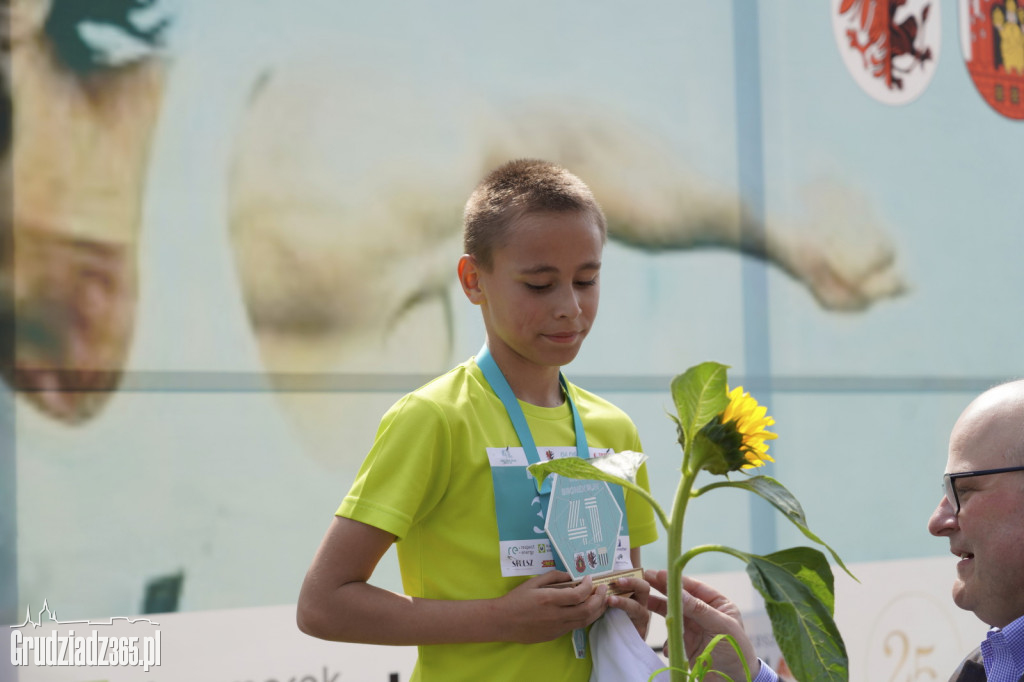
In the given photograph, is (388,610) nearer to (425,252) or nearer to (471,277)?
(471,277)

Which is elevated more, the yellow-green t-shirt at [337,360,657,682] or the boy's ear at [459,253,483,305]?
the boy's ear at [459,253,483,305]

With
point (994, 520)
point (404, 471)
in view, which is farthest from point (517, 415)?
point (994, 520)

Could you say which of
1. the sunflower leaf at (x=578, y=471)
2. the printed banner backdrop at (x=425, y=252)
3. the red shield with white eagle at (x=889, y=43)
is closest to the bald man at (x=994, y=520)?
the sunflower leaf at (x=578, y=471)

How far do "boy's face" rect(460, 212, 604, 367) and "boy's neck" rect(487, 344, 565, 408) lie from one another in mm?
46

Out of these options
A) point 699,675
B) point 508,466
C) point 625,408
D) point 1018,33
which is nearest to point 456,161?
point 625,408

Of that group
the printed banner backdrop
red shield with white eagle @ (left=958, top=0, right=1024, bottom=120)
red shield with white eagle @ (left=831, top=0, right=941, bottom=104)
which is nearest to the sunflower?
the printed banner backdrop

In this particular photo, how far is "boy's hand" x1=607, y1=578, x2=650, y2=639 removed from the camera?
43.7 inches

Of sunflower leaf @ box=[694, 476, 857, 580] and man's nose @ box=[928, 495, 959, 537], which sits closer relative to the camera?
sunflower leaf @ box=[694, 476, 857, 580]

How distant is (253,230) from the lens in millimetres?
1975

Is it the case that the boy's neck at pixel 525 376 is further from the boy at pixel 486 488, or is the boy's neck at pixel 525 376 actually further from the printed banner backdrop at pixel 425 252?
the printed banner backdrop at pixel 425 252

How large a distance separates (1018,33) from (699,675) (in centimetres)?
310

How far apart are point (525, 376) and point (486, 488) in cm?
17

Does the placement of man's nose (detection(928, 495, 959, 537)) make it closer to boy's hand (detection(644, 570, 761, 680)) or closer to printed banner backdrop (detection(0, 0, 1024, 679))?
boy's hand (detection(644, 570, 761, 680))

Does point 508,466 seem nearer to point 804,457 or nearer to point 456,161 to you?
point 456,161
